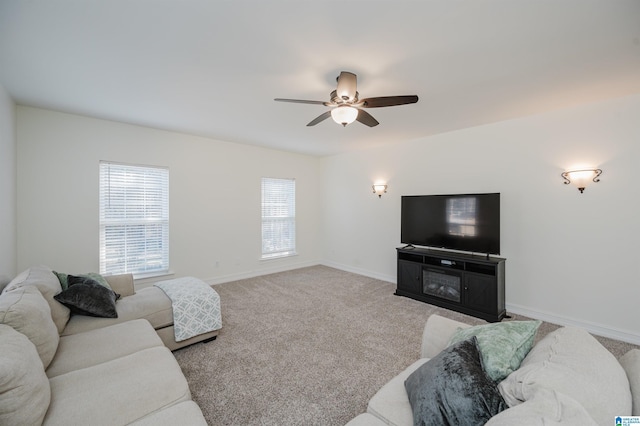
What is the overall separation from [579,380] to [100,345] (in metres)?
2.62

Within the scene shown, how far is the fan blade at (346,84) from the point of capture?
221cm

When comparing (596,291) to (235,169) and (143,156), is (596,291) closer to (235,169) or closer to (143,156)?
(235,169)

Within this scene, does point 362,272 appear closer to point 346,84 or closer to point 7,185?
point 346,84

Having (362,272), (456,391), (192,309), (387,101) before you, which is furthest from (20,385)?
(362,272)

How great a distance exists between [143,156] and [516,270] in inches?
Result: 220

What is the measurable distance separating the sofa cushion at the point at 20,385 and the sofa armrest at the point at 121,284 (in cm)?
173

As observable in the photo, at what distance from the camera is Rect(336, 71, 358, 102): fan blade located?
7.25ft

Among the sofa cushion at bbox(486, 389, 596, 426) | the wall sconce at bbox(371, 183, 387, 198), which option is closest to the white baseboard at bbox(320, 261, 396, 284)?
the wall sconce at bbox(371, 183, 387, 198)

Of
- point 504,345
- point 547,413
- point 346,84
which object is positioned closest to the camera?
point 547,413

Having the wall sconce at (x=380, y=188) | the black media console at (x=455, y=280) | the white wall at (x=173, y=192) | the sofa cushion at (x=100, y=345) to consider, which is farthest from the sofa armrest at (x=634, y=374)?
the white wall at (x=173, y=192)

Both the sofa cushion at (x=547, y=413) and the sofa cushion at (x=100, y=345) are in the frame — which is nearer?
the sofa cushion at (x=547, y=413)

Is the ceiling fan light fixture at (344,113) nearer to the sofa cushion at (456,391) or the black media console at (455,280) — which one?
the sofa cushion at (456,391)

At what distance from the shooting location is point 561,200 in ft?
10.7

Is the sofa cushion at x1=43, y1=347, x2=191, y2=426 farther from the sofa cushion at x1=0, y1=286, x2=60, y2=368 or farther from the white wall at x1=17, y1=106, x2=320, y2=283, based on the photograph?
the white wall at x1=17, y1=106, x2=320, y2=283
